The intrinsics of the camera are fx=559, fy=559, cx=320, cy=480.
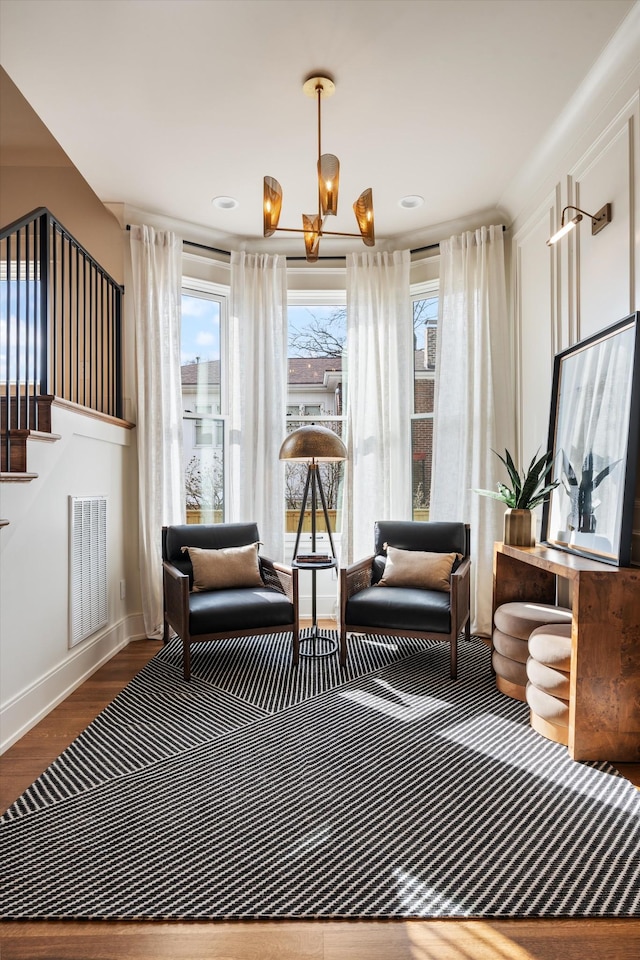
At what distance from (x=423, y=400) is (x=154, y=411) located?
209 cm

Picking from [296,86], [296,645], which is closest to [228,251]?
[296,86]

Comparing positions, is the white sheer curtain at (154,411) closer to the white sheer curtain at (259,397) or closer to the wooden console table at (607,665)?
the white sheer curtain at (259,397)

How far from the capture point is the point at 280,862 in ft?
5.44

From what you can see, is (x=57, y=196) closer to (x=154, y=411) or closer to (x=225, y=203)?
(x=225, y=203)

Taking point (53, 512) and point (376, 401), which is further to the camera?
point (376, 401)

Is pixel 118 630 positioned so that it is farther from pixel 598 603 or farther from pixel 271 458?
pixel 598 603

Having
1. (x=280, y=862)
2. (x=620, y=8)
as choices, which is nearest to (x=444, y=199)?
(x=620, y=8)

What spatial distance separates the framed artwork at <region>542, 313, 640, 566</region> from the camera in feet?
7.93

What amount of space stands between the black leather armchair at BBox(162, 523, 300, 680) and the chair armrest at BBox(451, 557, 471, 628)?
915 millimetres

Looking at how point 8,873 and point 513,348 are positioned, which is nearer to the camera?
point 8,873

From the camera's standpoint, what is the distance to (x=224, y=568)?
→ 3.58 meters

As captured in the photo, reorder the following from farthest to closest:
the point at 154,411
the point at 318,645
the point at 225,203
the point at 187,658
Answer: the point at 154,411
the point at 225,203
the point at 318,645
the point at 187,658

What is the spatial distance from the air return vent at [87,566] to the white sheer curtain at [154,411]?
411 mm

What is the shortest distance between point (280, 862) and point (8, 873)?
2.55 ft
